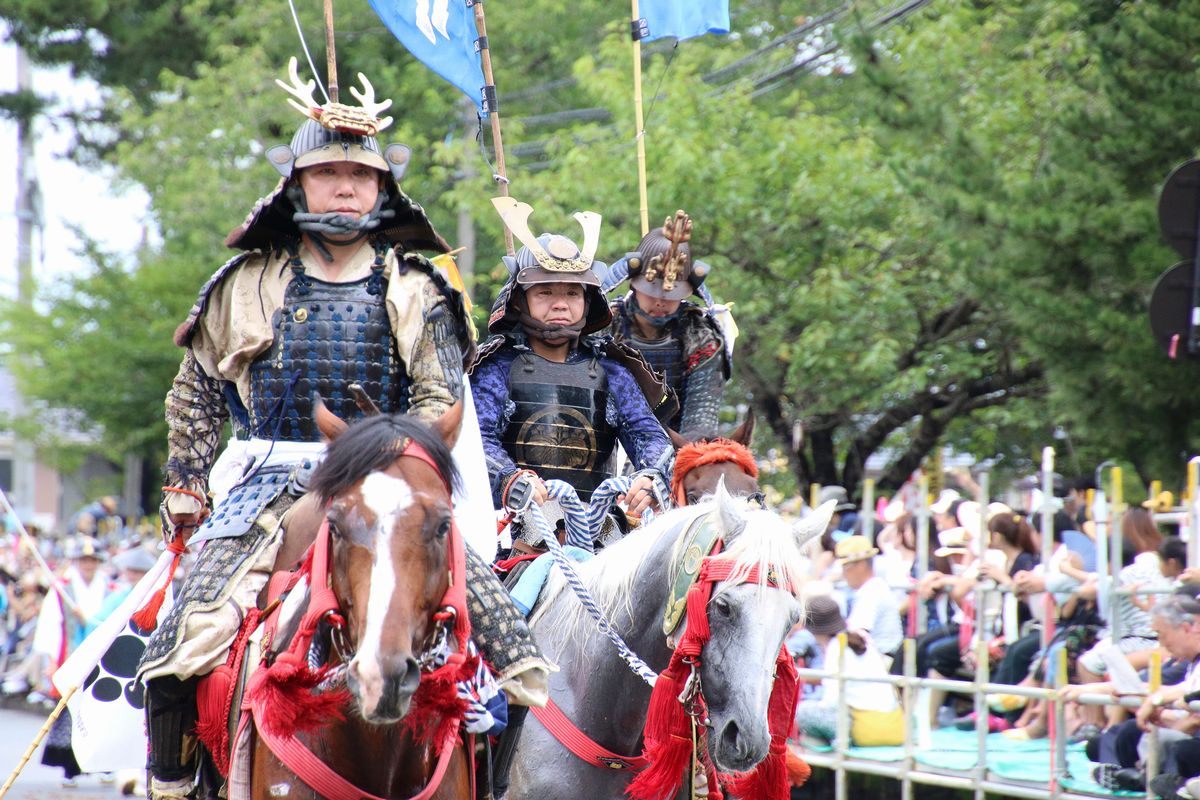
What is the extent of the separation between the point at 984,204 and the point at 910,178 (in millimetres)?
934

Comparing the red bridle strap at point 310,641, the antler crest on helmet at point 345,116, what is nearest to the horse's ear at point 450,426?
the red bridle strap at point 310,641

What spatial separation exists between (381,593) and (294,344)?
5.62ft

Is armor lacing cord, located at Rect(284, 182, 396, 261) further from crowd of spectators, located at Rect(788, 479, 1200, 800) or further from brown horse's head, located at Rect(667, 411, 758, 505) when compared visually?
crowd of spectators, located at Rect(788, 479, 1200, 800)

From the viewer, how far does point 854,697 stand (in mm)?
10727

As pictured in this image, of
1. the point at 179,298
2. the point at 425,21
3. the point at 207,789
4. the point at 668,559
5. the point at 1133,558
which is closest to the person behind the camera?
the point at 207,789

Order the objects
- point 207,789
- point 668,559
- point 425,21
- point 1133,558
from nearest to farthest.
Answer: point 207,789, point 668,559, point 425,21, point 1133,558

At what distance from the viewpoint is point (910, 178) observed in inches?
545

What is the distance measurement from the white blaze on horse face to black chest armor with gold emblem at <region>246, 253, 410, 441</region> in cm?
133

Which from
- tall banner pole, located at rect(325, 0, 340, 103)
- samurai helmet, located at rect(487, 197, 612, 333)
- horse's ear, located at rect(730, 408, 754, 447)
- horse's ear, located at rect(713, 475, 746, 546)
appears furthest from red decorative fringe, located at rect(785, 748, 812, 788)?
tall banner pole, located at rect(325, 0, 340, 103)

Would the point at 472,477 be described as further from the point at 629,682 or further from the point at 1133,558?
the point at 1133,558

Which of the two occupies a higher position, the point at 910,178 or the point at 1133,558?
the point at 910,178

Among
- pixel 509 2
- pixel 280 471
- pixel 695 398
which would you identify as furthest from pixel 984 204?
pixel 509 2

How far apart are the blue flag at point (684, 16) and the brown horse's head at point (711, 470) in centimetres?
362

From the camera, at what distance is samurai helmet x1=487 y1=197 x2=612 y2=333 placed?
22.9ft
